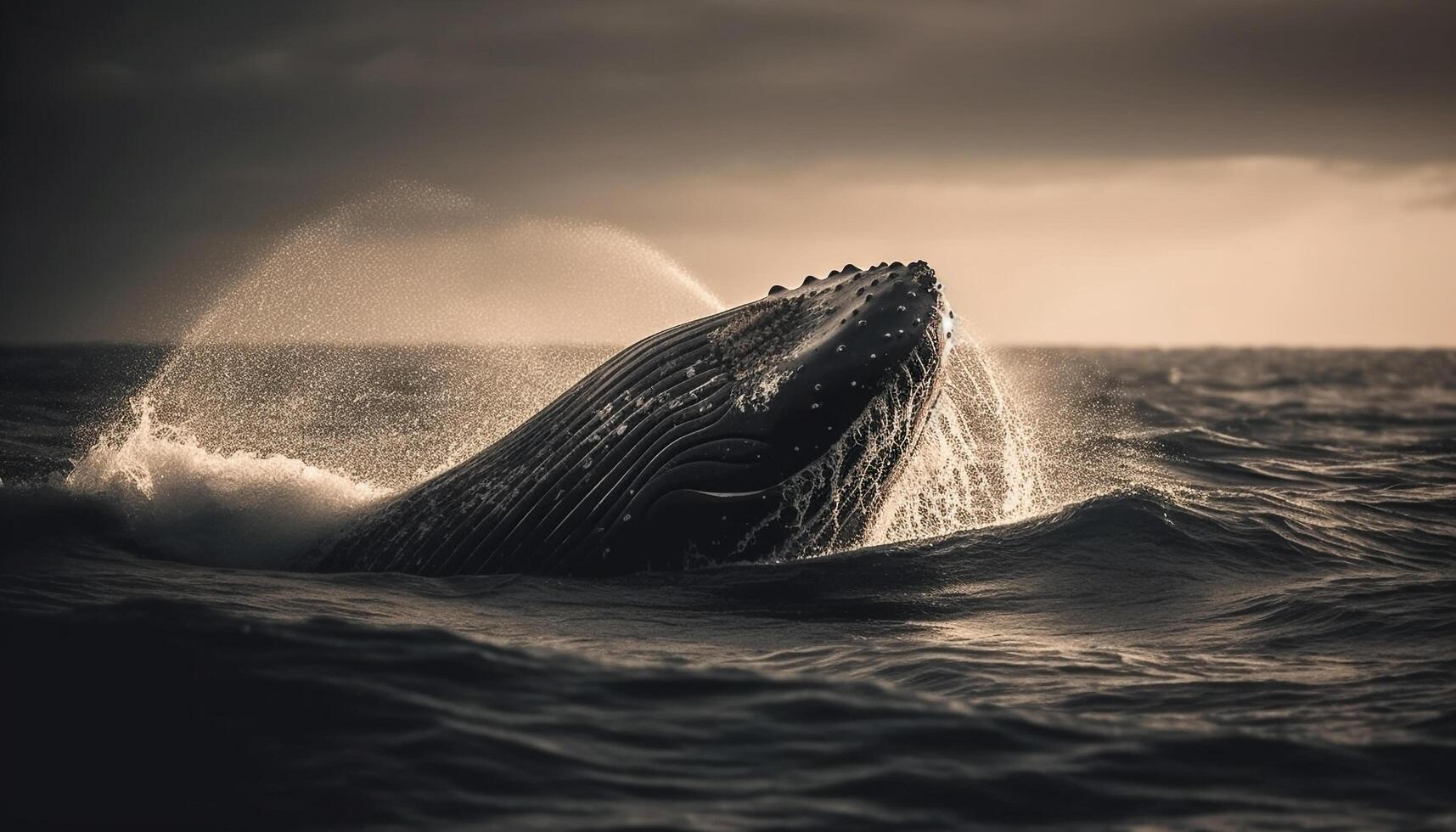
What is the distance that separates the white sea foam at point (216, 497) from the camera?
9.87 m

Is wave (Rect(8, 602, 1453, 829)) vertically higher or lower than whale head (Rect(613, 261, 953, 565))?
lower

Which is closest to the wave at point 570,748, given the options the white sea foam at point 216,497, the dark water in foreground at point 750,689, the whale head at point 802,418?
the dark water in foreground at point 750,689

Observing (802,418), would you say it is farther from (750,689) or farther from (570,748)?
(570,748)

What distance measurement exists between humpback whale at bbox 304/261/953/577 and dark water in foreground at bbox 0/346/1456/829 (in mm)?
273

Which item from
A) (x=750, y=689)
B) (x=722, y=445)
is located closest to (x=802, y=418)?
(x=722, y=445)

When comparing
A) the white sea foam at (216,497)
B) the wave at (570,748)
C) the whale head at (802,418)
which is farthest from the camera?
the white sea foam at (216,497)

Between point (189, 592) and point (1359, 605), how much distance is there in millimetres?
7319

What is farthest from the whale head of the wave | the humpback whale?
the wave

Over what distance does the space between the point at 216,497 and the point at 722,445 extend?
4.85 metres

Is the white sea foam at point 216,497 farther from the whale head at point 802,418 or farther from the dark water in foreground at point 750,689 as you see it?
the whale head at point 802,418

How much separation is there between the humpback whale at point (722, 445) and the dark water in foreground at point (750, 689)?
→ 0.90 ft

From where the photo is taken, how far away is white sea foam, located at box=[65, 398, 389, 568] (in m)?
9.87

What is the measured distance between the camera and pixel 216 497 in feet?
34.8

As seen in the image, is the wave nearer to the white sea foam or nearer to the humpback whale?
the humpback whale
